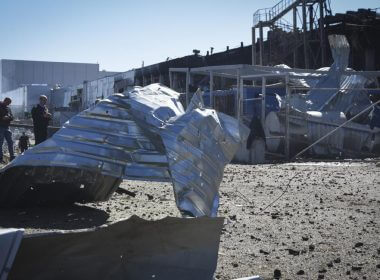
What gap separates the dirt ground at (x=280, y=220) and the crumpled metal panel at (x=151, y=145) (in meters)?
0.78

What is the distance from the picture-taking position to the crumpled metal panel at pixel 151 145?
→ 4.87 meters

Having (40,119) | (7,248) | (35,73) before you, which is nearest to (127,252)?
(7,248)

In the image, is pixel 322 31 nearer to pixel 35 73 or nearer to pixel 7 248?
pixel 7 248

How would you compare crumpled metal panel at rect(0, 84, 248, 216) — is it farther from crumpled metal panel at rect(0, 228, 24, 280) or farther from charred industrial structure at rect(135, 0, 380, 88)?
charred industrial structure at rect(135, 0, 380, 88)

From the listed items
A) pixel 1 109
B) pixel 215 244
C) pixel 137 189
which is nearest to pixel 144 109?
pixel 215 244

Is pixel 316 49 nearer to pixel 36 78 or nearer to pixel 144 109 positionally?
Result: pixel 144 109

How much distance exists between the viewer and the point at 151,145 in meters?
5.16

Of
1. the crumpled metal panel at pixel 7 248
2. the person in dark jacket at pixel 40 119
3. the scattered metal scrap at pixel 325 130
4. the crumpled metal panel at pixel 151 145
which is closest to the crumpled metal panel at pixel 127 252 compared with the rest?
the crumpled metal panel at pixel 7 248

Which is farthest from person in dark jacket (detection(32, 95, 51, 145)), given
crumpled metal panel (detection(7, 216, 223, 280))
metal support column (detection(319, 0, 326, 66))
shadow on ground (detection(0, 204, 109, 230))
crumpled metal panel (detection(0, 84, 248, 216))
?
metal support column (detection(319, 0, 326, 66))

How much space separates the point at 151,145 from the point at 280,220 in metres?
2.67

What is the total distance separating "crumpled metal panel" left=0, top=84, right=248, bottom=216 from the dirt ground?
775mm

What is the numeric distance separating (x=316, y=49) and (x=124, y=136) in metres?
35.5

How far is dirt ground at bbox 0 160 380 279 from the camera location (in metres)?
4.89

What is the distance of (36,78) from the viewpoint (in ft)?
249
